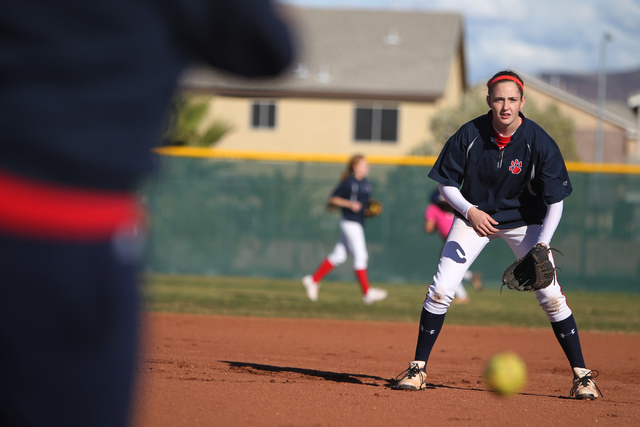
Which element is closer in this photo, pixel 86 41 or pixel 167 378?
pixel 86 41

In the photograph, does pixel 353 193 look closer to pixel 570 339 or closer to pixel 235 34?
pixel 570 339

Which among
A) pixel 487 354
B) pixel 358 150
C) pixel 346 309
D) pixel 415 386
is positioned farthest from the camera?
pixel 358 150

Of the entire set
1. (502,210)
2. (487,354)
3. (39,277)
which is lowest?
(487,354)

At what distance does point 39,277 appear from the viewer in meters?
1.27

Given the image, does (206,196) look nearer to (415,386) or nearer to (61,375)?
(415,386)

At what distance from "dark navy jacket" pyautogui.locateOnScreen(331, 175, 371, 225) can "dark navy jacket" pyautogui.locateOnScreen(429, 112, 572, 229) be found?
556 cm

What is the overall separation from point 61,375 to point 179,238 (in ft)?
44.2

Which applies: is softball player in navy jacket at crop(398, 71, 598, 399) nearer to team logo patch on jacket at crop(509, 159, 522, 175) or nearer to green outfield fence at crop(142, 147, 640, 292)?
team logo patch on jacket at crop(509, 159, 522, 175)

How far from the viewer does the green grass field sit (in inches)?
380

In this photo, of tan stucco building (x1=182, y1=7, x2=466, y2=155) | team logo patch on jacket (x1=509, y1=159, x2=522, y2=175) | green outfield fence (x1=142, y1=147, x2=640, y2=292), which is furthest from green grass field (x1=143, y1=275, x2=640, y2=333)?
tan stucco building (x1=182, y1=7, x2=466, y2=155)

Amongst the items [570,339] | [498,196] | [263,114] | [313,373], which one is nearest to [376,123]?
[263,114]

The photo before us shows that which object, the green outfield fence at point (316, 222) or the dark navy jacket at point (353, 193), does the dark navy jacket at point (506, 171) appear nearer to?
the dark navy jacket at point (353, 193)

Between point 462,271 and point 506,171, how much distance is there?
711 millimetres

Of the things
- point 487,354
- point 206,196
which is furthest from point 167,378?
point 206,196
